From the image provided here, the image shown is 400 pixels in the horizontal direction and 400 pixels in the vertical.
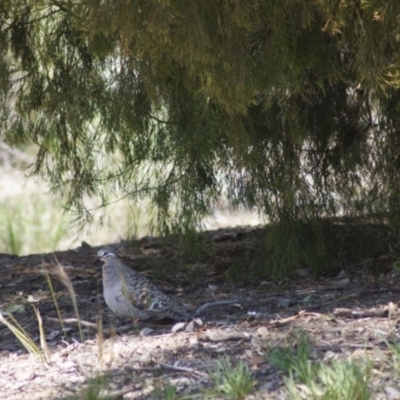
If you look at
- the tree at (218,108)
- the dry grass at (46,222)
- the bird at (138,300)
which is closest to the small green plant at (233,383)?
the bird at (138,300)

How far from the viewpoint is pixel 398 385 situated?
4.14 m

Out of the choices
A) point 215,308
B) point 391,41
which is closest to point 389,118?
point 391,41

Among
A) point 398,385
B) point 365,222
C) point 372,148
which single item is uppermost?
point 372,148

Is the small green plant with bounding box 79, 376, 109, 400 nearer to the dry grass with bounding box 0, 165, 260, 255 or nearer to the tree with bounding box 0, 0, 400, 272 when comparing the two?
the tree with bounding box 0, 0, 400, 272

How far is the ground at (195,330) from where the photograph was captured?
14.7ft

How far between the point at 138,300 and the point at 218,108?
151cm

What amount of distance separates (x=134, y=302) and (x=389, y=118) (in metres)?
2.28

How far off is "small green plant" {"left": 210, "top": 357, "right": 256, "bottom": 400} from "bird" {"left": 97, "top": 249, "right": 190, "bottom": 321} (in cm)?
137

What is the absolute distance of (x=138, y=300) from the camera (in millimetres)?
5785

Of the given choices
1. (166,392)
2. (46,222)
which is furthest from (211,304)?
(46,222)

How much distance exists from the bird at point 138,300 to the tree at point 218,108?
42.6 inches

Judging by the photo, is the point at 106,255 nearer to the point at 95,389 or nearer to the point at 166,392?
the point at 95,389

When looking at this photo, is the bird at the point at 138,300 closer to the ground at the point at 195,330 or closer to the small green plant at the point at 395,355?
the ground at the point at 195,330

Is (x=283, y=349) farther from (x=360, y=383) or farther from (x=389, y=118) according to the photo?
(x=389, y=118)
